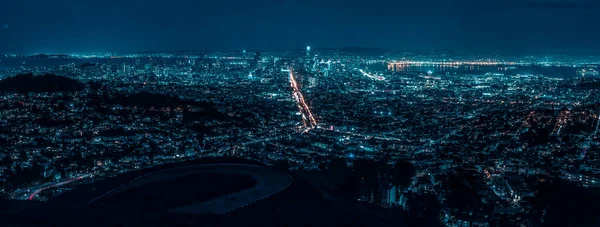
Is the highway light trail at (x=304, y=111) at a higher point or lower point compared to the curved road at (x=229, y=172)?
lower

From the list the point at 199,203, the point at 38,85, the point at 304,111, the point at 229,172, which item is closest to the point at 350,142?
the point at 229,172

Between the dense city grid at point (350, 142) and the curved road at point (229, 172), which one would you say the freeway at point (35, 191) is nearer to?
the dense city grid at point (350, 142)

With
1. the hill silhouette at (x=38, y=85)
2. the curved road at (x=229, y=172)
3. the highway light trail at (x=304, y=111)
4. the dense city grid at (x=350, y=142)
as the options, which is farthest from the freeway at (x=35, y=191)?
the hill silhouette at (x=38, y=85)

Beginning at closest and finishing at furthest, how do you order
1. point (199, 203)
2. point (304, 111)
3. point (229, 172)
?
point (199, 203) < point (229, 172) < point (304, 111)

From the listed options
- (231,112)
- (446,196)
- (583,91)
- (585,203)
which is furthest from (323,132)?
(583,91)

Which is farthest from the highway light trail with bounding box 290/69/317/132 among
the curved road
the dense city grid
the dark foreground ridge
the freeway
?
the freeway

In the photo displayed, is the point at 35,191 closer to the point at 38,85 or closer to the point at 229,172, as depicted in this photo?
the point at 229,172

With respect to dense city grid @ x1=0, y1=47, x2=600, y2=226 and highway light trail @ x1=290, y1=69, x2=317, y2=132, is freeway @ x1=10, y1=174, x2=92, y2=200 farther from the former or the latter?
highway light trail @ x1=290, y1=69, x2=317, y2=132

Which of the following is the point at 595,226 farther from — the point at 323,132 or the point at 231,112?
the point at 231,112
